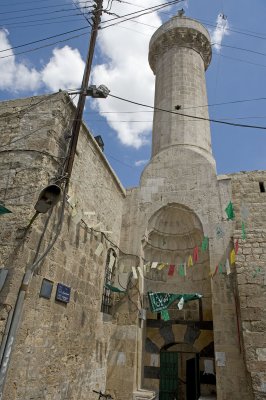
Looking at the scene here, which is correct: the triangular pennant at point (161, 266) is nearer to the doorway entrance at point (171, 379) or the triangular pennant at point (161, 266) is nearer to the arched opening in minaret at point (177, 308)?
the arched opening in minaret at point (177, 308)

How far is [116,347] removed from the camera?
23.5ft

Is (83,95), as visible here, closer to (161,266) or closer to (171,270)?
(161,266)

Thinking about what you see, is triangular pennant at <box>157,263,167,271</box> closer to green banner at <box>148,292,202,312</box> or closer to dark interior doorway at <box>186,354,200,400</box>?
green banner at <box>148,292,202,312</box>

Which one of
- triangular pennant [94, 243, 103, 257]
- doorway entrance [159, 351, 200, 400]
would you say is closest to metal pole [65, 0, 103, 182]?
triangular pennant [94, 243, 103, 257]

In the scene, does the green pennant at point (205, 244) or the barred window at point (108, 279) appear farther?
the green pennant at point (205, 244)

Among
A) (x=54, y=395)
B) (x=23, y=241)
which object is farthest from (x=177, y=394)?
(x=23, y=241)

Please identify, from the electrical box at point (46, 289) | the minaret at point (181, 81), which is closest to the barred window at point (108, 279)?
the electrical box at point (46, 289)

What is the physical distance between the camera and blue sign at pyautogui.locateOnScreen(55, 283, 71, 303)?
197 inches

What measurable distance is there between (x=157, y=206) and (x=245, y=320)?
13.3 ft

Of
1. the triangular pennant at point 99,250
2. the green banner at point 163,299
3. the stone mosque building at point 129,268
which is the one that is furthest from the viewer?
→ the green banner at point 163,299

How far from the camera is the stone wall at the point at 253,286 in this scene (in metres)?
5.42

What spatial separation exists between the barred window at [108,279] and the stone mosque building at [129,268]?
1.9 inches

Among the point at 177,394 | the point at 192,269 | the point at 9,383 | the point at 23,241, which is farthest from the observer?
the point at 177,394

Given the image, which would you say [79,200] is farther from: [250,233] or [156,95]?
[156,95]
